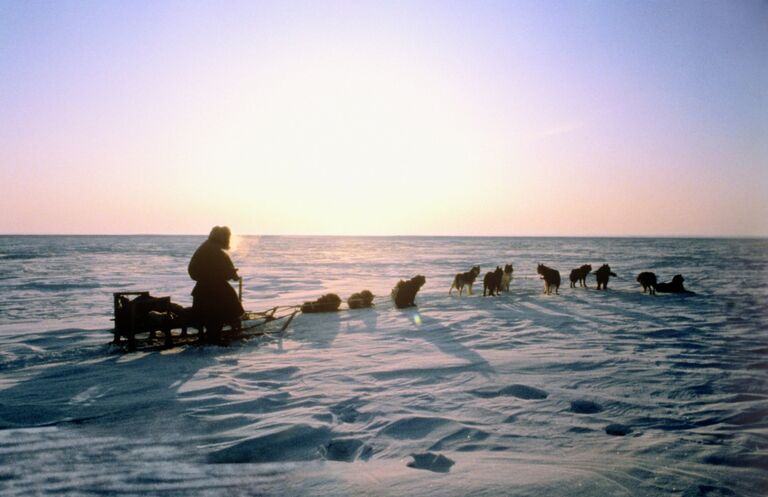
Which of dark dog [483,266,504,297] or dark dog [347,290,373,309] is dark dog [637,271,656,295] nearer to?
dark dog [483,266,504,297]

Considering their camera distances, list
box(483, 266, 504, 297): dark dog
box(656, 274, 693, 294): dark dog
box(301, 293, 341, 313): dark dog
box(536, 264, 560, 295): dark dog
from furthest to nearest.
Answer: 1. box(656, 274, 693, 294): dark dog
2. box(536, 264, 560, 295): dark dog
3. box(483, 266, 504, 297): dark dog
4. box(301, 293, 341, 313): dark dog

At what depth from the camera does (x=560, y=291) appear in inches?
617

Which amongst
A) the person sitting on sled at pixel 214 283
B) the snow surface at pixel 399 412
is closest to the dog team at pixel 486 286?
the snow surface at pixel 399 412

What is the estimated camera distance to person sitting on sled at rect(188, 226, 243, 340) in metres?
7.72

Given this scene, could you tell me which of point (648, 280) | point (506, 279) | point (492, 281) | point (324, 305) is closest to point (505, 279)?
point (506, 279)

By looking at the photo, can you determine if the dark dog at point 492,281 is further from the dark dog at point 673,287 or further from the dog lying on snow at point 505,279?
the dark dog at point 673,287

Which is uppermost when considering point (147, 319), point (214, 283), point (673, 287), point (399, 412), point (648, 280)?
point (214, 283)

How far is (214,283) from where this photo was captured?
779 cm

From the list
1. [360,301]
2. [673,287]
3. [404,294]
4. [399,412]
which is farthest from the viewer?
[673,287]

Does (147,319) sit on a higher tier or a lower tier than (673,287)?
higher

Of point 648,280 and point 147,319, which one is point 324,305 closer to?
point 147,319

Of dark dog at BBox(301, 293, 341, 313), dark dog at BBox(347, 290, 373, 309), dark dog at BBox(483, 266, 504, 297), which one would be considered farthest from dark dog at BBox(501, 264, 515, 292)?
dark dog at BBox(301, 293, 341, 313)

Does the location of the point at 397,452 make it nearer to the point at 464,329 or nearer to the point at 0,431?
the point at 0,431

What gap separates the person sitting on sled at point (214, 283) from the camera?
304 inches
